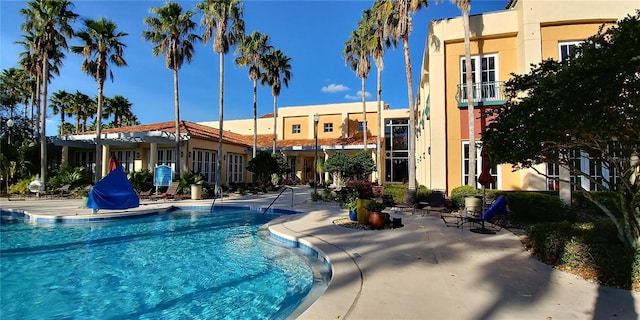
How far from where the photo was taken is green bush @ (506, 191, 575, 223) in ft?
31.3

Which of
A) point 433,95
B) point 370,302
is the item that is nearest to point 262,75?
point 433,95

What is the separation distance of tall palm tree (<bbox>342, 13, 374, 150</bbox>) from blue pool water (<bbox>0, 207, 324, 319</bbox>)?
1699 centimetres

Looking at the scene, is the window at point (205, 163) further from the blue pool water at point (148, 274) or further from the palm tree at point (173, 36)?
the blue pool water at point (148, 274)

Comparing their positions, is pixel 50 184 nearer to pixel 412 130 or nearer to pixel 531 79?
pixel 412 130

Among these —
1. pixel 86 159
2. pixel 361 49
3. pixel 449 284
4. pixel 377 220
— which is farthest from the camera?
pixel 86 159

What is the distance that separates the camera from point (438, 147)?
46.7ft

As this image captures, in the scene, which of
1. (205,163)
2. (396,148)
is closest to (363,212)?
(205,163)

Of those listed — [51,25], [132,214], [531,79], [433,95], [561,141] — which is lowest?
[132,214]

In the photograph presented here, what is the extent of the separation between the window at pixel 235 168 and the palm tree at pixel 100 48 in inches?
358

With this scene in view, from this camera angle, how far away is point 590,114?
436 cm

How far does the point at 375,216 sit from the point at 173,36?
17.4m

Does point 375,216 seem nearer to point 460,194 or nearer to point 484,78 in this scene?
point 460,194

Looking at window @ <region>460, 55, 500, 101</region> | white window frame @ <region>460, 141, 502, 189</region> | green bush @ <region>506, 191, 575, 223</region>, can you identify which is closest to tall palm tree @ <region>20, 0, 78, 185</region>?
window @ <region>460, 55, 500, 101</region>

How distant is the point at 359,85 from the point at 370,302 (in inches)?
914
